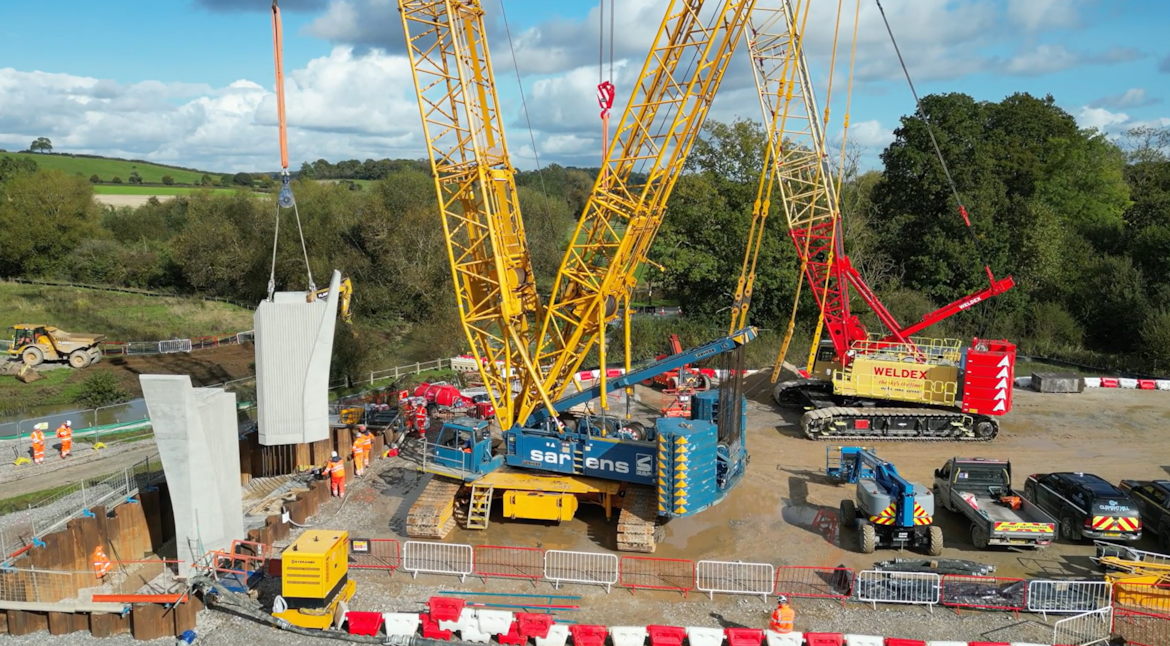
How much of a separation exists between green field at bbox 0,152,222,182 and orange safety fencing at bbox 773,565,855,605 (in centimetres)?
9825

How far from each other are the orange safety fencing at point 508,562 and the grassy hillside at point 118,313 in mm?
30821

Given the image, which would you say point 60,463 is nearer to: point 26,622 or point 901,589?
point 26,622

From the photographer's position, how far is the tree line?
36.1 m

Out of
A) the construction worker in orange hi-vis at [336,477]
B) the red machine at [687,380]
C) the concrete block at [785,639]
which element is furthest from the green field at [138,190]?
the concrete block at [785,639]

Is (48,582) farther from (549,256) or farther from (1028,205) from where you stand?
(1028,205)

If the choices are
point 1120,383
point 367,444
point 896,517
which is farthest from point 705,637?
point 1120,383

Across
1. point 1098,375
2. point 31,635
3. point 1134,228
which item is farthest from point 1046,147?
point 31,635

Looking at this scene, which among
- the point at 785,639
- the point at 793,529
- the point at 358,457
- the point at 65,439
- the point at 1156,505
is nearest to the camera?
the point at 785,639

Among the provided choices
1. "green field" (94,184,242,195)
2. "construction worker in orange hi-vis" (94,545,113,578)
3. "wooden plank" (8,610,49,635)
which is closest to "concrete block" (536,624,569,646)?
"wooden plank" (8,610,49,635)

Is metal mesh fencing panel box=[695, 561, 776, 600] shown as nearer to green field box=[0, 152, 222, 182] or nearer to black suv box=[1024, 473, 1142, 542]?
black suv box=[1024, 473, 1142, 542]

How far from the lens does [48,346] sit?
102 ft

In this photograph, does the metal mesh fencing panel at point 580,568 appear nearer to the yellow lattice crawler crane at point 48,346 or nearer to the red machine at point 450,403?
the red machine at point 450,403

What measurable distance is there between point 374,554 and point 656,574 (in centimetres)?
478

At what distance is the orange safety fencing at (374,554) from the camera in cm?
1323
